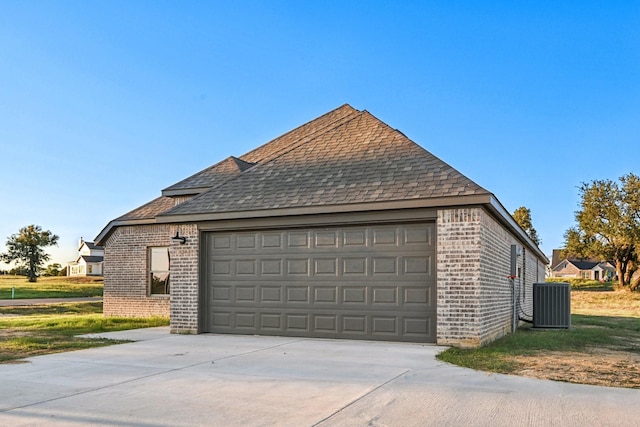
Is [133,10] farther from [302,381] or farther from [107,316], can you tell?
[302,381]

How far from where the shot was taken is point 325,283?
459 inches

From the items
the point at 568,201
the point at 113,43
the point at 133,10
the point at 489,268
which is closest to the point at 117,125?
the point at 113,43

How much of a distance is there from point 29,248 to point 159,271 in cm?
5230

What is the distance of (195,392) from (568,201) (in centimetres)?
5212

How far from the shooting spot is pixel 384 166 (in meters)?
12.0

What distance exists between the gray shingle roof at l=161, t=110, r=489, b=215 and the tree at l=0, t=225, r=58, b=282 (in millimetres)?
56990

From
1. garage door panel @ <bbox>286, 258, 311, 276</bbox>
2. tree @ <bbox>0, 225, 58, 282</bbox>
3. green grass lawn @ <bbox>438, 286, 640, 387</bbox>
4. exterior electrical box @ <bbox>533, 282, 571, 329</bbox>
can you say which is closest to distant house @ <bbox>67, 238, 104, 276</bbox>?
tree @ <bbox>0, 225, 58, 282</bbox>

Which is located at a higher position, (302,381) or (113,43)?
A: (113,43)

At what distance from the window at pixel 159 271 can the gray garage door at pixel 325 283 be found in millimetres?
5360

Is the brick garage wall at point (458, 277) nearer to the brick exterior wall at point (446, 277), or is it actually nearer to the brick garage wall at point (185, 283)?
the brick exterior wall at point (446, 277)

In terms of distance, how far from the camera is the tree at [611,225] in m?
47.0

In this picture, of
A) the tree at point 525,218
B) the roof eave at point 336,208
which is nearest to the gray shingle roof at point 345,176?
the roof eave at point 336,208

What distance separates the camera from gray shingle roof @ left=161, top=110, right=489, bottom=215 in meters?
10.9

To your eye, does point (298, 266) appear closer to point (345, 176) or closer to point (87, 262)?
point (345, 176)
